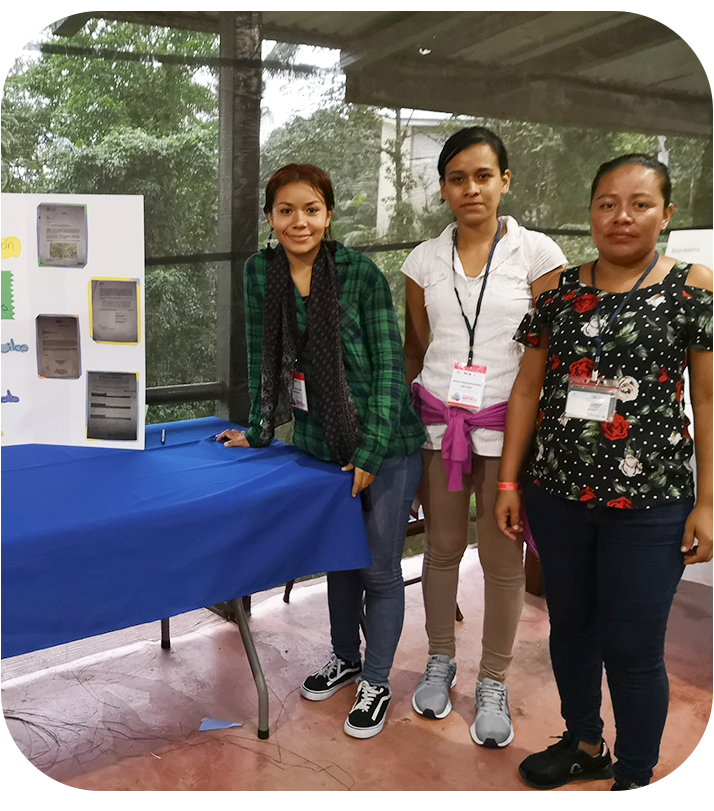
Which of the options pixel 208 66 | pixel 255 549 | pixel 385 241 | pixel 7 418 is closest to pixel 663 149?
pixel 385 241

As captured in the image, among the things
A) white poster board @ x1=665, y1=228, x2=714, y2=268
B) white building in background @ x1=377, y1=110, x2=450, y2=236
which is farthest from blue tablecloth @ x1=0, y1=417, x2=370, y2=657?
white poster board @ x1=665, y1=228, x2=714, y2=268

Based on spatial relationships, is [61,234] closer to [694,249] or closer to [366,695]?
[366,695]

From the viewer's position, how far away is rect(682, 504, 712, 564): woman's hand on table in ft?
4.47

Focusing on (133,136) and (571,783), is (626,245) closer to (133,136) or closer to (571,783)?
(571,783)

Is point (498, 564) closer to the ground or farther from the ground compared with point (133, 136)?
closer to the ground

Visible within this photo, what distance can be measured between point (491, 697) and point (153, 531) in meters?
0.97

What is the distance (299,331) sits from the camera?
1752 mm

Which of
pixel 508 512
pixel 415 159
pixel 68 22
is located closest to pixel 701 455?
pixel 508 512

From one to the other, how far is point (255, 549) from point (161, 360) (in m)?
0.83

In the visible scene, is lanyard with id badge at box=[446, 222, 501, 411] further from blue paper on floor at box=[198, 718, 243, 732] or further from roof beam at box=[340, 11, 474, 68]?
blue paper on floor at box=[198, 718, 243, 732]

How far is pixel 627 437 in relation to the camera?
1369 mm

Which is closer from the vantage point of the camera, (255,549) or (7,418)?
(255,549)

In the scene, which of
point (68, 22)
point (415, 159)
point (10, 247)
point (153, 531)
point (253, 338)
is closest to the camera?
point (153, 531)

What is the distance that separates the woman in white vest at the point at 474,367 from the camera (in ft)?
5.55
